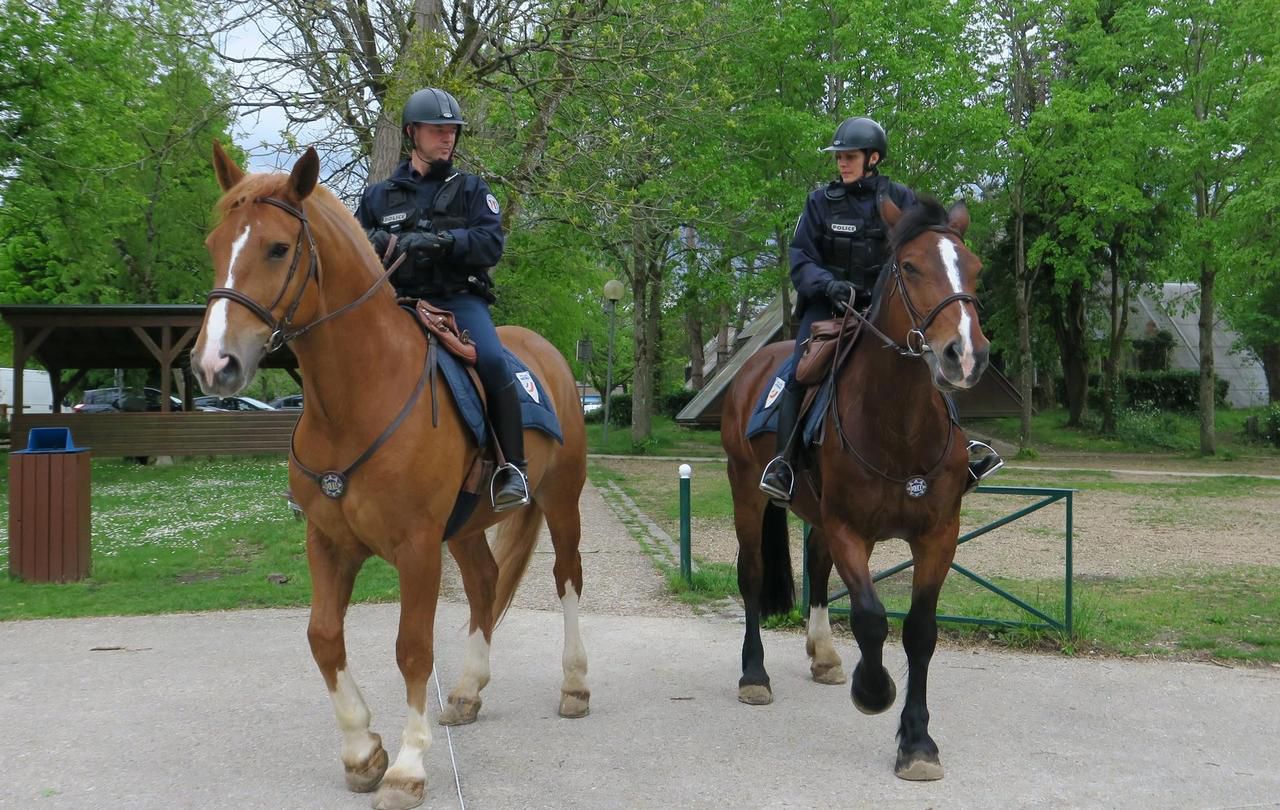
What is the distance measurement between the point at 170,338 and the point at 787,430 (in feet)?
63.7

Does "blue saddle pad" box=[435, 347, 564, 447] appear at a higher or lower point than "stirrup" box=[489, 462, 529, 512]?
higher

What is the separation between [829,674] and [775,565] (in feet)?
3.35

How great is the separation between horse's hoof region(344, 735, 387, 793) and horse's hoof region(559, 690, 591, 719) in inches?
51.0

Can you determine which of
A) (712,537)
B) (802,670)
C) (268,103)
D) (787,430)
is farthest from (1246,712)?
(268,103)

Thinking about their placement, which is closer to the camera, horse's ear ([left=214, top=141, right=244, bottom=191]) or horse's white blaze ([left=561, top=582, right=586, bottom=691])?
horse's ear ([left=214, top=141, right=244, bottom=191])

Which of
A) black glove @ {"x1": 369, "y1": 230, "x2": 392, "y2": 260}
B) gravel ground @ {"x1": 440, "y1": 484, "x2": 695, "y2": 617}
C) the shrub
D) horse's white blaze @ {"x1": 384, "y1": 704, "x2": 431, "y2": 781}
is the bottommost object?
gravel ground @ {"x1": 440, "y1": 484, "x2": 695, "y2": 617}

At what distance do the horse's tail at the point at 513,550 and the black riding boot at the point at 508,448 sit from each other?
1161 mm

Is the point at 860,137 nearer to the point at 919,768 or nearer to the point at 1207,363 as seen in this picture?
the point at 919,768

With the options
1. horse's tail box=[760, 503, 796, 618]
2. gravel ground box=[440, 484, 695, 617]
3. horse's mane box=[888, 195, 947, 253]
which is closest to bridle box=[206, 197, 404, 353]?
horse's mane box=[888, 195, 947, 253]

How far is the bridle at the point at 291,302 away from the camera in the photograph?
3.67m

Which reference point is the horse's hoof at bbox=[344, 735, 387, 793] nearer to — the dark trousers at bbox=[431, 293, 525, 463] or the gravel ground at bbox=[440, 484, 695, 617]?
the dark trousers at bbox=[431, 293, 525, 463]

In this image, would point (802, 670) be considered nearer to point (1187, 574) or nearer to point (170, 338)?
point (1187, 574)

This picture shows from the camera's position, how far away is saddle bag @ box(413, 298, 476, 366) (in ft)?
15.8

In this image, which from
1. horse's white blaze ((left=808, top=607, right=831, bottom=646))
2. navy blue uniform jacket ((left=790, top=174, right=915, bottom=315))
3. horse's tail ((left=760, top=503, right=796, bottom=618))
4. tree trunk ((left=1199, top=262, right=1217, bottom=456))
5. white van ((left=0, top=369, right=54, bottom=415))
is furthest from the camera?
white van ((left=0, top=369, right=54, bottom=415))
